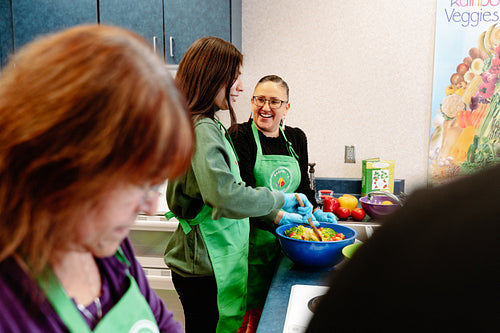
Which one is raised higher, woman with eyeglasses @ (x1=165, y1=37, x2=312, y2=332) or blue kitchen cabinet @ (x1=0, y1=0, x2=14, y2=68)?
blue kitchen cabinet @ (x1=0, y1=0, x2=14, y2=68)

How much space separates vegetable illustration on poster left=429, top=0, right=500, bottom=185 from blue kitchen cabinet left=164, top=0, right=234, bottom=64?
141 cm

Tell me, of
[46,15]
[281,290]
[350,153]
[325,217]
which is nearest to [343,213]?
[325,217]

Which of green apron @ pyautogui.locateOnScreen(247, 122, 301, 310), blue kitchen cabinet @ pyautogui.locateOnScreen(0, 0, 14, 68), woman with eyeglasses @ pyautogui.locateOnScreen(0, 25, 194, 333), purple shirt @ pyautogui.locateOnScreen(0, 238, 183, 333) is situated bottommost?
green apron @ pyautogui.locateOnScreen(247, 122, 301, 310)

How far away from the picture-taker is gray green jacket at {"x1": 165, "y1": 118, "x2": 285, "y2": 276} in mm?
1365

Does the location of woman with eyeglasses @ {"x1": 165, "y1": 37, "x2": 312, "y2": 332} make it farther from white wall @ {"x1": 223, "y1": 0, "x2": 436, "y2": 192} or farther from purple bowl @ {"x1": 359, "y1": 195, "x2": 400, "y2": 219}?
white wall @ {"x1": 223, "y1": 0, "x2": 436, "y2": 192}

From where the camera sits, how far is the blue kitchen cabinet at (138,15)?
2.38 metres

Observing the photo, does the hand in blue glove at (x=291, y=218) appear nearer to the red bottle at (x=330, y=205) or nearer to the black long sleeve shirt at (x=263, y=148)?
the black long sleeve shirt at (x=263, y=148)

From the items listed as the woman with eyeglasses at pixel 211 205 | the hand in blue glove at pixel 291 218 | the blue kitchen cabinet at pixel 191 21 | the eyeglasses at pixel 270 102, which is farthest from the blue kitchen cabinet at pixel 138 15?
the hand in blue glove at pixel 291 218

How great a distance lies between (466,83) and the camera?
2531 mm

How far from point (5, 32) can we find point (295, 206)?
213 centimetres

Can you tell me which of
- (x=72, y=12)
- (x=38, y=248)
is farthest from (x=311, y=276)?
(x=72, y=12)

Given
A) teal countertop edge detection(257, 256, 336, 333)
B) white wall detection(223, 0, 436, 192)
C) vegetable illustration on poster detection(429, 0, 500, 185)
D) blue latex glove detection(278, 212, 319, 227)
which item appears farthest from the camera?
white wall detection(223, 0, 436, 192)

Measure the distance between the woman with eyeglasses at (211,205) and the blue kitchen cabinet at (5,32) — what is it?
1.65 metres

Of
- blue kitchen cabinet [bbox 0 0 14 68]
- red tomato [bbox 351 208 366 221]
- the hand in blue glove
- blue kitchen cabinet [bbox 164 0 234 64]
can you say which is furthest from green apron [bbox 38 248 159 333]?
blue kitchen cabinet [bbox 0 0 14 68]
